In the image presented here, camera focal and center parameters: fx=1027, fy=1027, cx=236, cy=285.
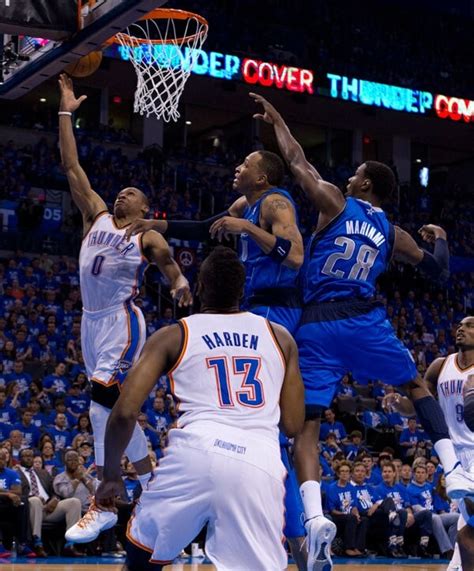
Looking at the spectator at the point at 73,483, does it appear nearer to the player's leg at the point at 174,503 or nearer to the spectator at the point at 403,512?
the spectator at the point at 403,512

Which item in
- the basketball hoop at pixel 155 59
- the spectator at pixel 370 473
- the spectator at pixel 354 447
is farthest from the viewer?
the spectator at pixel 354 447

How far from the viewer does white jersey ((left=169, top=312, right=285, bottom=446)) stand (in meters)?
4.38

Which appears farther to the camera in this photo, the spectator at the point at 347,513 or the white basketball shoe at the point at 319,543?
the spectator at the point at 347,513

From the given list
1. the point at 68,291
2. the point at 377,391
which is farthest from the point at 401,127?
the point at 68,291

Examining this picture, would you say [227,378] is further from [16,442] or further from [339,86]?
[339,86]

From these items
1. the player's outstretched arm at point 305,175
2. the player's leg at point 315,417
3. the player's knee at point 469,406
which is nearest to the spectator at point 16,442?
the player's leg at point 315,417

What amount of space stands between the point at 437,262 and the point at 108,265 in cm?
249

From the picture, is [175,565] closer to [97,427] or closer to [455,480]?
[97,427]

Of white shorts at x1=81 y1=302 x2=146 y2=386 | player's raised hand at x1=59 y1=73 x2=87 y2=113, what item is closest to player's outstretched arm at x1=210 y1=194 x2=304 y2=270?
white shorts at x1=81 y1=302 x2=146 y2=386

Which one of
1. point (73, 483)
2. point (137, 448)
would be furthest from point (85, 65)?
point (73, 483)

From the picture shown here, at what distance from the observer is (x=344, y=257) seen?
6578mm

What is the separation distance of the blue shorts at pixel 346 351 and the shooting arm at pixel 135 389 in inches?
78.9

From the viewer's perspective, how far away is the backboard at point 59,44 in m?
8.43

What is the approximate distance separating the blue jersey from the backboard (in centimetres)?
253
